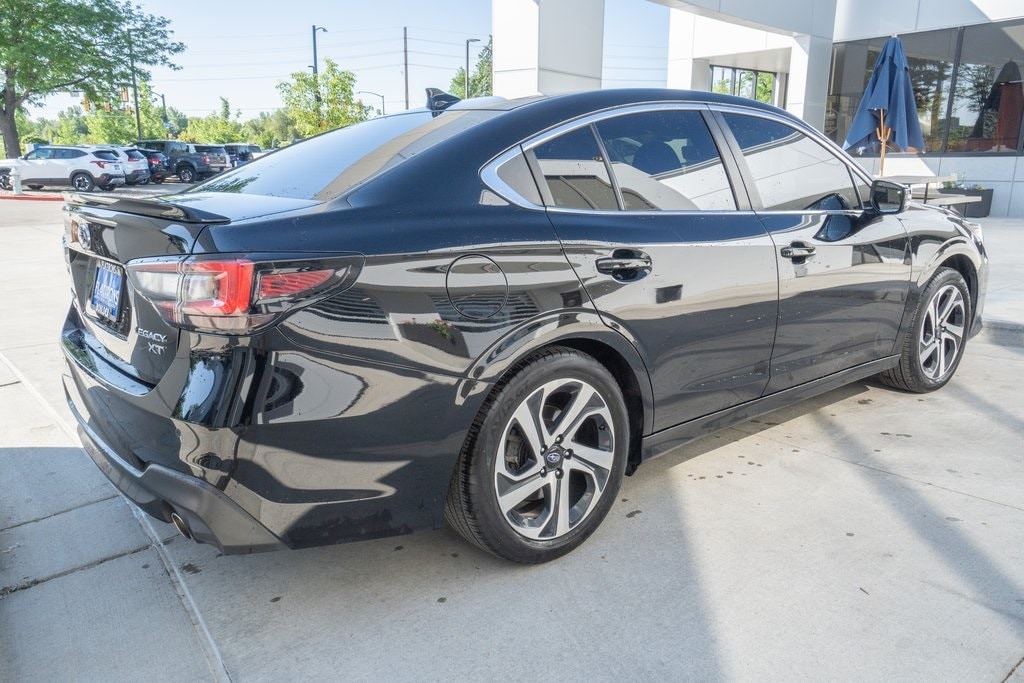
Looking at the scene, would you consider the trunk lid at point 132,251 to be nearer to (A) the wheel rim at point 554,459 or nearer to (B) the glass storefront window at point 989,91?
(A) the wheel rim at point 554,459

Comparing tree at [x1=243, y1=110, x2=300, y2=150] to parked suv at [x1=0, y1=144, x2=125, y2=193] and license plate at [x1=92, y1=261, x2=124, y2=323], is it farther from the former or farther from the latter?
license plate at [x1=92, y1=261, x2=124, y2=323]

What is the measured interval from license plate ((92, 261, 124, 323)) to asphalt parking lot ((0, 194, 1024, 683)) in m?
0.91

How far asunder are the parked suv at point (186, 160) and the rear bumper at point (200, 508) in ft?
109

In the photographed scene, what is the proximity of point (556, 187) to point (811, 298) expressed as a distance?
1443 mm

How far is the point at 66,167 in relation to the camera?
1070 inches

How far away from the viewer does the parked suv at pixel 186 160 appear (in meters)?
32.7

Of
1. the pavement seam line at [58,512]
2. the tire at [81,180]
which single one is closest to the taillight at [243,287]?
the pavement seam line at [58,512]

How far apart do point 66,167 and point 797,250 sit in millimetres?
29875

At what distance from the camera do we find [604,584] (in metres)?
2.57

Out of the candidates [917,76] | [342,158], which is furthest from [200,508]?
[917,76]

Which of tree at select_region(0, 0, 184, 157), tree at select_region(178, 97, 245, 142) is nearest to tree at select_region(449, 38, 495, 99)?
tree at select_region(178, 97, 245, 142)

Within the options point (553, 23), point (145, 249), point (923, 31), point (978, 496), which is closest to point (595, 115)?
point (145, 249)

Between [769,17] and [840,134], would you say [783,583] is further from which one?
[840,134]

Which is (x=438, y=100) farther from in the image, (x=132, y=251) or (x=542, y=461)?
(x=542, y=461)
